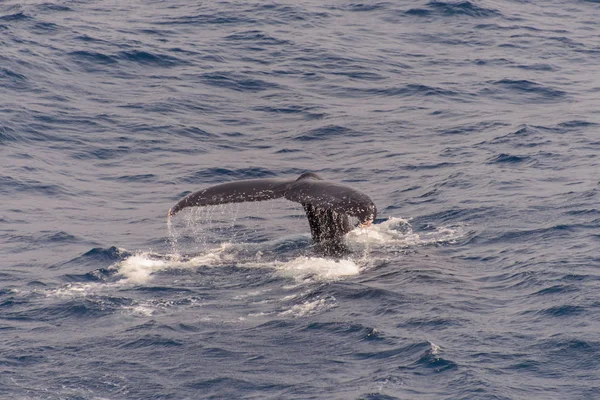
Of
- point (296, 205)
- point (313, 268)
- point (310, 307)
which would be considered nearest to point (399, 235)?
point (313, 268)

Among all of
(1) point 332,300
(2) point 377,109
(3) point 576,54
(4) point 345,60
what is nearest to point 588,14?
(3) point 576,54

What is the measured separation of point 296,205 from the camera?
877 inches

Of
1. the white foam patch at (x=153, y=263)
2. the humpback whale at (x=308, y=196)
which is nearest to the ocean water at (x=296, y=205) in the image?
the white foam patch at (x=153, y=263)

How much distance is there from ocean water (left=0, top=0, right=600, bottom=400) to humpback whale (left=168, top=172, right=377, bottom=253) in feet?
2.28

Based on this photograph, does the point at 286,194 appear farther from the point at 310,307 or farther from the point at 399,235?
the point at 399,235

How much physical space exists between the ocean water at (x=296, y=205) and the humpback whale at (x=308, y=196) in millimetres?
696

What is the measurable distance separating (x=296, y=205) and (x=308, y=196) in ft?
22.3

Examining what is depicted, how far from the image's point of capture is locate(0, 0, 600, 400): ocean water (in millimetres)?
12758

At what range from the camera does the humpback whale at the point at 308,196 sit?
570 inches

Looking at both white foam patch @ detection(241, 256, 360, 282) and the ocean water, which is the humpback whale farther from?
the ocean water

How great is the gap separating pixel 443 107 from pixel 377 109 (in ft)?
5.94

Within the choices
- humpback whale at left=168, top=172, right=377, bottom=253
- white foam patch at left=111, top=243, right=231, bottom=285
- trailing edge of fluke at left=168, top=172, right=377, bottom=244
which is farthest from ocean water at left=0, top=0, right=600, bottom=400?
trailing edge of fluke at left=168, top=172, right=377, bottom=244

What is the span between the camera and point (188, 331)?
13945mm

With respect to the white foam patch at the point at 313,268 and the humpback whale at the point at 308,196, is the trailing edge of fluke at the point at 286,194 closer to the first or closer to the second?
the humpback whale at the point at 308,196
